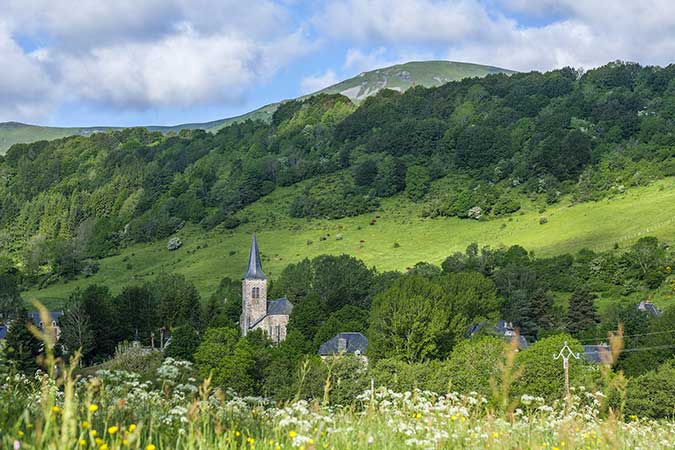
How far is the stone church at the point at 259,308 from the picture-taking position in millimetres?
91750

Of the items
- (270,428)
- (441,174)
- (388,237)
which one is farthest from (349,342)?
(441,174)

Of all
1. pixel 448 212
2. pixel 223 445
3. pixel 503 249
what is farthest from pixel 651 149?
pixel 223 445

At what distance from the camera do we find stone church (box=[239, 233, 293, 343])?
9175 centimetres

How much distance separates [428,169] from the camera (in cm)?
17012

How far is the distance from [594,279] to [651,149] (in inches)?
2688

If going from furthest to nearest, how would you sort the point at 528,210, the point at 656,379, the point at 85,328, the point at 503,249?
1. the point at 528,210
2. the point at 503,249
3. the point at 85,328
4. the point at 656,379

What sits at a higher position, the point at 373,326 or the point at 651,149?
the point at 651,149

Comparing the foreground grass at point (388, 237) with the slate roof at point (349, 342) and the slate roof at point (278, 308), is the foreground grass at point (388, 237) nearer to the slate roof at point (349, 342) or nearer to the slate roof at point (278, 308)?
the slate roof at point (278, 308)

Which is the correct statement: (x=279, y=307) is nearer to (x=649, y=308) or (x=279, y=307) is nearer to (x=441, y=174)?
(x=649, y=308)

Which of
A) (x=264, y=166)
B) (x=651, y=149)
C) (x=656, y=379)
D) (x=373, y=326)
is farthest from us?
(x=264, y=166)

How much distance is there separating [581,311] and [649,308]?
6.93 m

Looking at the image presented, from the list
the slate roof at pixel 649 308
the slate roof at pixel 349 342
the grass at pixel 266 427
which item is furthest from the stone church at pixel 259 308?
the grass at pixel 266 427

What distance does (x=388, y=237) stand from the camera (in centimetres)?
13525

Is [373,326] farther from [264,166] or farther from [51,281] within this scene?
[264,166]
